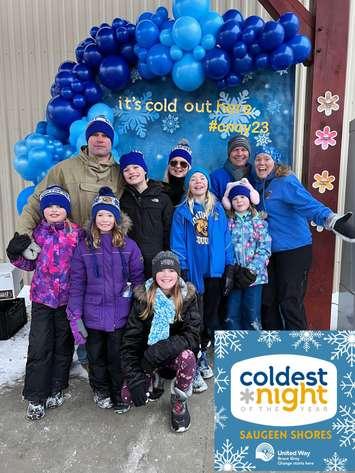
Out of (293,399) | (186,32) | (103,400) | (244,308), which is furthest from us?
(244,308)

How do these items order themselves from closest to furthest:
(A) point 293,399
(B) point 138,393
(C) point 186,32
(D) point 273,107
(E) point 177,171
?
(A) point 293,399, (B) point 138,393, (C) point 186,32, (E) point 177,171, (D) point 273,107

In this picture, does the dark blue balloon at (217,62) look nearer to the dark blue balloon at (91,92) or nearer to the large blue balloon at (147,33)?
the large blue balloon at (147,33)

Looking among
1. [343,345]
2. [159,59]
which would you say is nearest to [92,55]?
[159,59]

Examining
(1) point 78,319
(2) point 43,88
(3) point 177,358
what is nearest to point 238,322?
(3) point 177,358

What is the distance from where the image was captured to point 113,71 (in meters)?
3.13

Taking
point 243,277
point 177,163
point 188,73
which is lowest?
point 243,277

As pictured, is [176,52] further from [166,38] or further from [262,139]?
[262,139]

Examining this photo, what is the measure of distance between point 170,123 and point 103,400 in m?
2.15

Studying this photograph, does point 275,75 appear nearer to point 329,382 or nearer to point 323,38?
point 323,38

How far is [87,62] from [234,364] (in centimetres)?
251

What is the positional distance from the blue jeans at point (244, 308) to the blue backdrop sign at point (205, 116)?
111 centimetres

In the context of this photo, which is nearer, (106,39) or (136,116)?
(106,39)

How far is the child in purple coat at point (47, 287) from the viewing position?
2.54 metres

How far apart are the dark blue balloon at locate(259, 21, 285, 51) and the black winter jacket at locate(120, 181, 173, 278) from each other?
4.21ft
